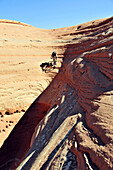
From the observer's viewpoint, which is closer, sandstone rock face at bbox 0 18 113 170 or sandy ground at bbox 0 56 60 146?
sandstone rock face at bbox 0 18 113 170

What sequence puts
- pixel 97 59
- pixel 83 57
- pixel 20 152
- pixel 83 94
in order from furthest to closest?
pixel 20 152 → pixel 83 57 → pixel 97 59 → pixel 83 94

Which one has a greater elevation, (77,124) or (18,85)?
(18,85)

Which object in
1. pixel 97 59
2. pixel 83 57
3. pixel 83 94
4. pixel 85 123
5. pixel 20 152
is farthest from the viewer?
pixel 20 152

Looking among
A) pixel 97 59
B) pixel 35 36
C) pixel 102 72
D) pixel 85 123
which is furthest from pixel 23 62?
pixel 85 123

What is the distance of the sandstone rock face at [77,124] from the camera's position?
2426mm

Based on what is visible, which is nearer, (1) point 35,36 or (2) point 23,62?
(2) point 23,62

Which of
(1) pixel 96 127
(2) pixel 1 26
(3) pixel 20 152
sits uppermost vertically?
(2) pixel 1 26

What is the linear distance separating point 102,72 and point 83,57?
1.61 m

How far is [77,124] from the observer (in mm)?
3092

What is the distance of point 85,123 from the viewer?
9.90 feet

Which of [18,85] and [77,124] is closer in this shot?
[77,124]

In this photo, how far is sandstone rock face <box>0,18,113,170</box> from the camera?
243cm

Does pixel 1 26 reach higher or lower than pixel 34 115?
higher

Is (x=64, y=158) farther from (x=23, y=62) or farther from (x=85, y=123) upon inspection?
(x=23, y=62)
